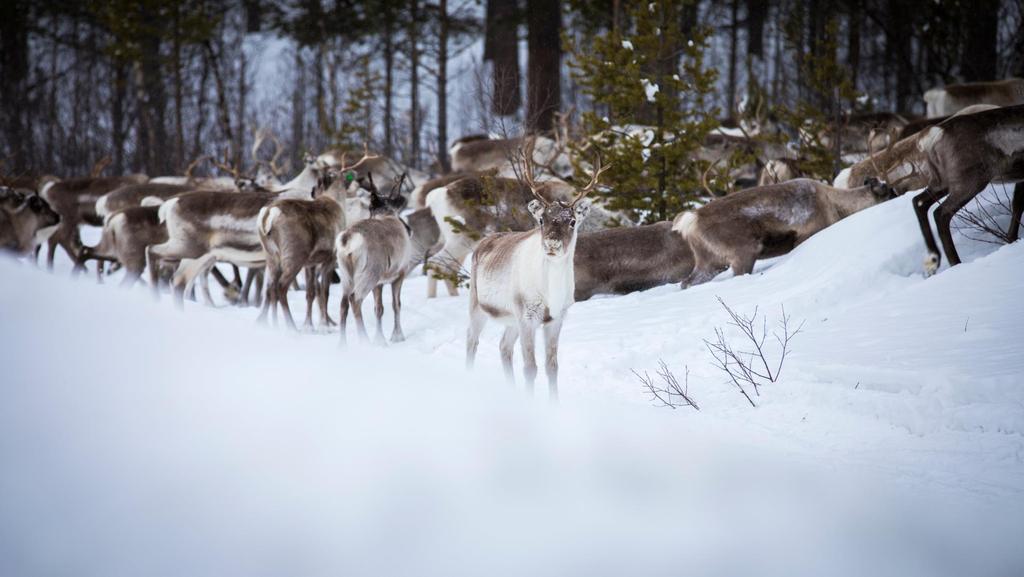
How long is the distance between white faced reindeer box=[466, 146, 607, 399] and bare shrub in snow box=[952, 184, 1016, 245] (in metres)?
3.28

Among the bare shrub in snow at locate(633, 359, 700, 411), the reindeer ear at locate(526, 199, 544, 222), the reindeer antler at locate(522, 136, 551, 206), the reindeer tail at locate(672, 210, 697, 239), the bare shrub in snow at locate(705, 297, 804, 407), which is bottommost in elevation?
the bare shrub in snow at locate(633, 359, 700, 411)

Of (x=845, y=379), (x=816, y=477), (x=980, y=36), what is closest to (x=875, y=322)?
(x=845, y=379)

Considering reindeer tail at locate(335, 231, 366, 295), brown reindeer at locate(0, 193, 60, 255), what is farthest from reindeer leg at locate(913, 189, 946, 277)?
brown reindeer at locate(0, 193, 60, 255)

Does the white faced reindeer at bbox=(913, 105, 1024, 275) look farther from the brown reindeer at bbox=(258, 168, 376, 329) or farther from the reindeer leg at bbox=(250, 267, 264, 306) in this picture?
the reindeer leg at bbox=(250, 267, 264, 306)

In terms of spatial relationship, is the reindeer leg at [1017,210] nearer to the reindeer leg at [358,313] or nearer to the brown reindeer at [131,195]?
the reindeer leg at [358,313]

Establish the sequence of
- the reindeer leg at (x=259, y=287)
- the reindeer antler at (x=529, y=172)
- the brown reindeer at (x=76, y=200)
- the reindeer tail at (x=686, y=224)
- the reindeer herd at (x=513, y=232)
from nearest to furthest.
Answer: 1. the reindeer antler at (x=529, y=172)
2. the reindeer herd at (x=513, y=232)
3. the reindeer tail at (x=686, y=224)
4. the reindeer leg at (x=259, y=287)
5. the brown reindeer at (x=76, y=200)

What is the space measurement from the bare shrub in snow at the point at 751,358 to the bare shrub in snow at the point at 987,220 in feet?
5.94

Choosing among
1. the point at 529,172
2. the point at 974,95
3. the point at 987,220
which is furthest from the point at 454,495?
the point at 974,95

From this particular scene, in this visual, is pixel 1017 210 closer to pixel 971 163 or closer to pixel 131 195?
pixel 971 163

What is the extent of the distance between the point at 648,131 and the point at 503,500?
8430 millimetres

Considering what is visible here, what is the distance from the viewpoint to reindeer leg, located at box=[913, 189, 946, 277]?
6.46 metres

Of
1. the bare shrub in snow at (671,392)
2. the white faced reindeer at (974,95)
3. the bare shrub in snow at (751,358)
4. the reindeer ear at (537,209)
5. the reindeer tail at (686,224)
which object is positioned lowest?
the bare shrub in snow at (671,392)

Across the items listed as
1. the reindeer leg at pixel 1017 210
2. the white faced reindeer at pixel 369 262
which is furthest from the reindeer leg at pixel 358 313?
the reindeer leg at pixel 1017 210

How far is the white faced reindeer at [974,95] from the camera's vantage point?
1316cm
